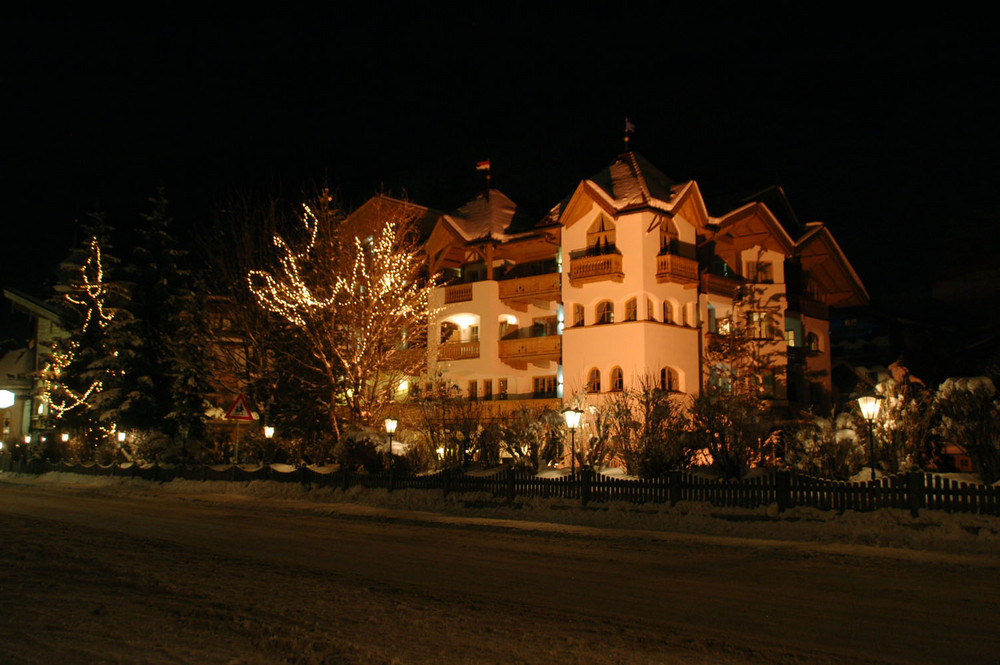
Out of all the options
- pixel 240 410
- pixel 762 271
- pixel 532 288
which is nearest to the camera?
pixel 240 410

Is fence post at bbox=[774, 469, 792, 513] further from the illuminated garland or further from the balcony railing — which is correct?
the illuminated garland

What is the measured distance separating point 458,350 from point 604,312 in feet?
26.2

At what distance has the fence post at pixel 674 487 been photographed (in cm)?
2098

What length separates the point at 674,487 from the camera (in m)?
21.1

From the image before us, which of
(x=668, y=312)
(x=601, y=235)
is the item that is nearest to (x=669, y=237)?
(x=601, y=235)

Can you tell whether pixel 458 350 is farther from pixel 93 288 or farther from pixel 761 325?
pixel 93 288

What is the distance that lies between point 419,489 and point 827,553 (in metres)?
13.6

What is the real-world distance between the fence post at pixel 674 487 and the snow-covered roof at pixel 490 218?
2247 centimetres

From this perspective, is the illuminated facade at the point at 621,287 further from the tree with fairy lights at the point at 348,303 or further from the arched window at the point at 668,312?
the tree with fairy lights at the point at 348,303

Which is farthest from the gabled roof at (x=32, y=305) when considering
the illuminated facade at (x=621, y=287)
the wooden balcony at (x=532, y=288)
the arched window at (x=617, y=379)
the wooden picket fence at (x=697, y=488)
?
the arched window at (x=617, y=379)

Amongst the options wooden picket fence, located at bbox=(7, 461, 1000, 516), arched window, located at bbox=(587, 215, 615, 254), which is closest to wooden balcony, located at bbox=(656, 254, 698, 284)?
arched window, located at bbox=(587, 215, 615, 254)

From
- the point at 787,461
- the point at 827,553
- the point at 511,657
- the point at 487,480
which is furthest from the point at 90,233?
the point at 511,657

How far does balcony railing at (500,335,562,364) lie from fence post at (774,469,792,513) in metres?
20.0

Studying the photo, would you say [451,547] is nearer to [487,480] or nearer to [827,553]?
[827,553]
